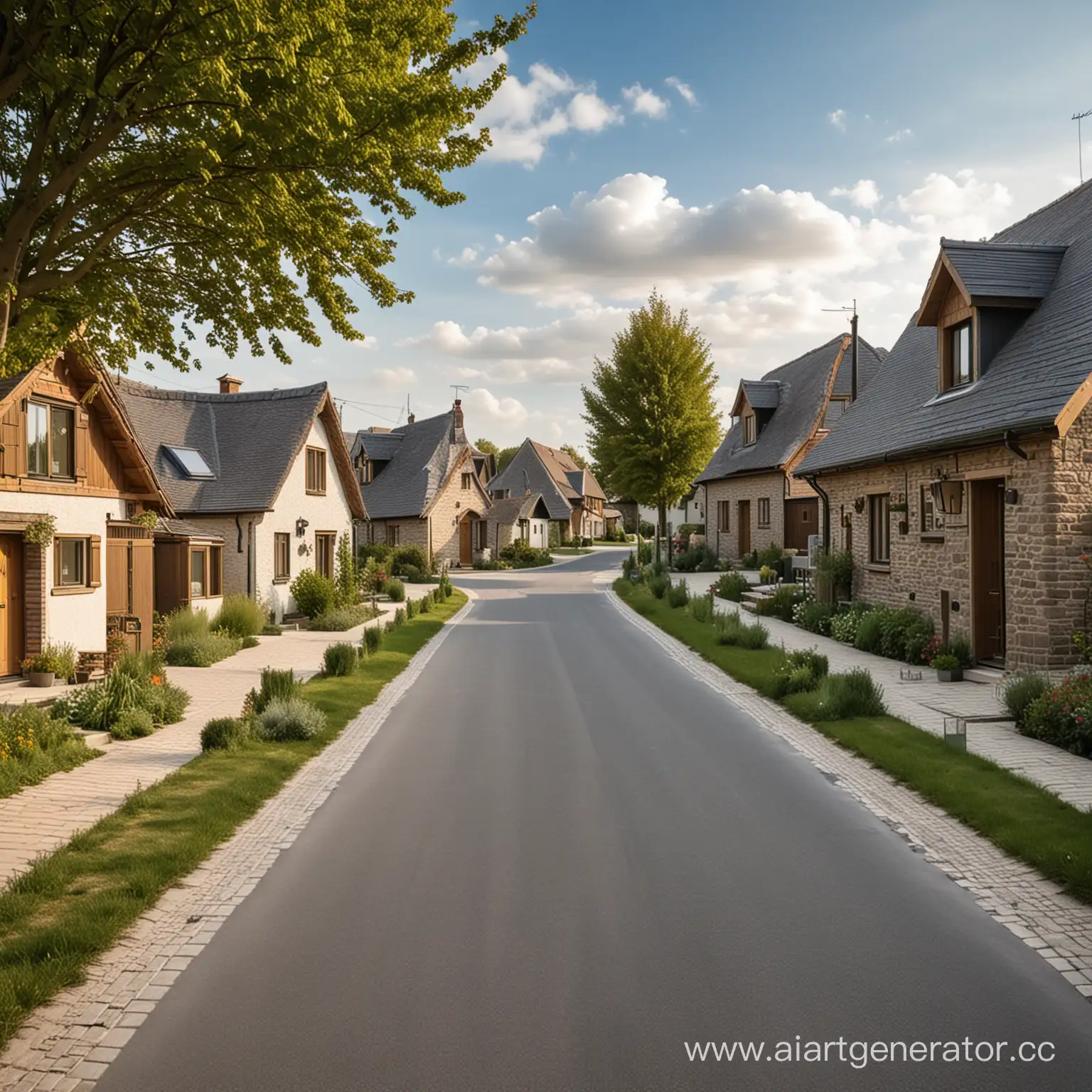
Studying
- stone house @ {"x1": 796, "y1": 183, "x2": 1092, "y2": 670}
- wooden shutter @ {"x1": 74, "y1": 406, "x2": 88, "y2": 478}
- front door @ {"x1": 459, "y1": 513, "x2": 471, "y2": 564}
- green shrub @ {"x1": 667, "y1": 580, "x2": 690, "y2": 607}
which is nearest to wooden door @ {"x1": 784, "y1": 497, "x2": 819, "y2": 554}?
green shrub @ {"x1": 667, "y1": 580, "x2": 690, "y2": 607}

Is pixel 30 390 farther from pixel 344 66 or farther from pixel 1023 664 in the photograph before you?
pixel 1023 664

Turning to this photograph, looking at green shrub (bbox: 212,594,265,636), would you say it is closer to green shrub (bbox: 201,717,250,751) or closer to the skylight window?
the skylight window

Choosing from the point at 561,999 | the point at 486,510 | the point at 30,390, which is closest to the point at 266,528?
the point at 30,390

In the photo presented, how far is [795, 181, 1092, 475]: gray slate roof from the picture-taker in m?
12.8

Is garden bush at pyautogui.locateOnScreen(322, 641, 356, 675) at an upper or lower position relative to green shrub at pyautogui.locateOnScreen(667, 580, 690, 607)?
lower

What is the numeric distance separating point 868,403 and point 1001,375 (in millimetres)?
6464

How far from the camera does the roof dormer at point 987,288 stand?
15188mm

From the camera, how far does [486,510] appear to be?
49.2 meters

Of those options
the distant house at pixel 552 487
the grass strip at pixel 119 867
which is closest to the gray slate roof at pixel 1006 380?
the grass strip at pixel 119 867

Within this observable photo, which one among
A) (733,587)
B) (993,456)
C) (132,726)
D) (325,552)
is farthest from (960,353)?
(325,552)

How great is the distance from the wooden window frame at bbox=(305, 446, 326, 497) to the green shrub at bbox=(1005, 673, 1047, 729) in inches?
800

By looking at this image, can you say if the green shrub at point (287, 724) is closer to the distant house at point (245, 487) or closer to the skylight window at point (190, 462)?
the distant house at point (245, 487)

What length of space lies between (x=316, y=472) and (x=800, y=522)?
17.3m

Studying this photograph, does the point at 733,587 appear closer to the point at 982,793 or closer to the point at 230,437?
the point at 230,437
